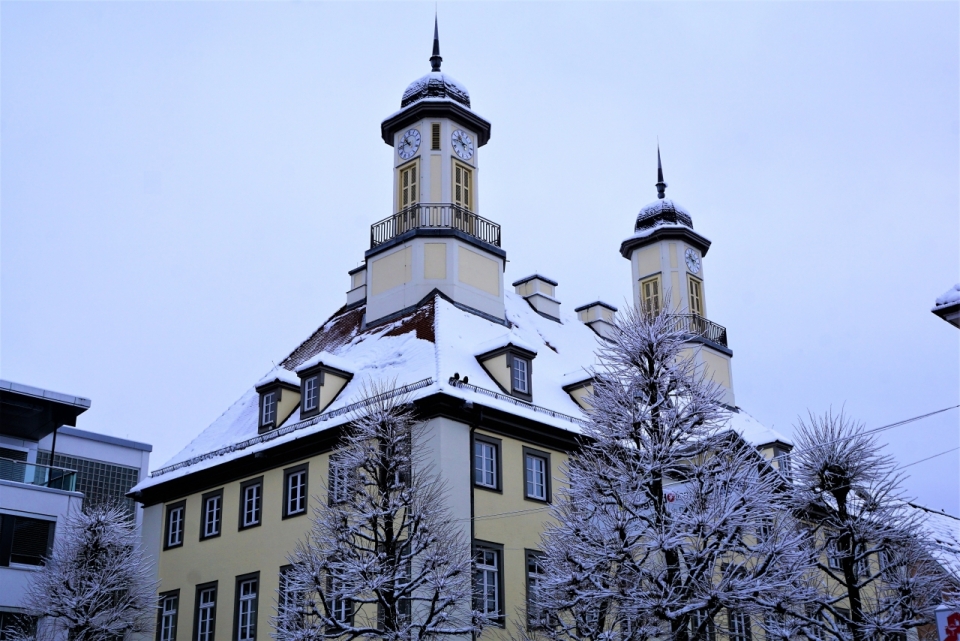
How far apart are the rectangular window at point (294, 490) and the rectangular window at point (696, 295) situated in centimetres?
1996

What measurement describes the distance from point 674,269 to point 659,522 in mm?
24068

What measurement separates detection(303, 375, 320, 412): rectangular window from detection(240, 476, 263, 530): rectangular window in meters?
2.42

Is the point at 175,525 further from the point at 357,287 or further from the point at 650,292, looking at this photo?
the point at 650,292

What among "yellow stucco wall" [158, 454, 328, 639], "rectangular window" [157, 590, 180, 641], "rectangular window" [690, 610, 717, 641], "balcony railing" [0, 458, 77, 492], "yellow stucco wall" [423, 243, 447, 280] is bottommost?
"rectangular window" [690, 610, 717, 641]

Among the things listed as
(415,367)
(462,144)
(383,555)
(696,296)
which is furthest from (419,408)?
(696,296)

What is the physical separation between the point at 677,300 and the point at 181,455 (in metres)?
19.8

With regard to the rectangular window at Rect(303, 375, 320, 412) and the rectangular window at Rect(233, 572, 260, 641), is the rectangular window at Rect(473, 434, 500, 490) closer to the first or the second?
the rectangular window at Rect(303, 375, 320, 412)

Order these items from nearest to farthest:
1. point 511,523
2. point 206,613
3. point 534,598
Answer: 1. point 534,598
2. point 511,523
3. point 206,613

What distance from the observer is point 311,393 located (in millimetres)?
31984

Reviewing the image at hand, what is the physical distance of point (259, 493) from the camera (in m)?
32.1

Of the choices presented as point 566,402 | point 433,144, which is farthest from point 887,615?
point 433,144

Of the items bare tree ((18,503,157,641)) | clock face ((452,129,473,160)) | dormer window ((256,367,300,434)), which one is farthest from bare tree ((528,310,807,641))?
clock face ((452,129,473,160))

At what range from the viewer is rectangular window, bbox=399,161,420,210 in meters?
37.5

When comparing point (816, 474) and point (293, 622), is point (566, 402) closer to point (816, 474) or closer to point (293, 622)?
point (816, 474)
